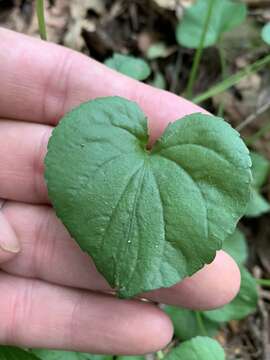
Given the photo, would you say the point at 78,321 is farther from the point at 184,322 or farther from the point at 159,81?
the point at 159,81

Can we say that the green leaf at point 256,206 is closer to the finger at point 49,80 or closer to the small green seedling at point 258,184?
the small green seedling at point 258,184

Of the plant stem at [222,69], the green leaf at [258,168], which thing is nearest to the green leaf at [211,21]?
the plant stem at [222,69]

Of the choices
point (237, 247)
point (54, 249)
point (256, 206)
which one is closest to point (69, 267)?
point (54, 249)

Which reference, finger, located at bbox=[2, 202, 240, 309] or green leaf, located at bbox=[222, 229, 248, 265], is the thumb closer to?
finger, located at bbox=[2, 202, 240, 309]

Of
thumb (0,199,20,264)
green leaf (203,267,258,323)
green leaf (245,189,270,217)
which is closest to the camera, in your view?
thumb (0,199,20,264)

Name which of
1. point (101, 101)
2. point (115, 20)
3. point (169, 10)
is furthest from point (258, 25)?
point (101, 101)

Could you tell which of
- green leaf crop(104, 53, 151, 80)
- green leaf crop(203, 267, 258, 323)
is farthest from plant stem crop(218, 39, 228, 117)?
green leaf crop(203, 267, 258, 323)

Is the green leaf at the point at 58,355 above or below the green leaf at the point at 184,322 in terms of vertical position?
above
